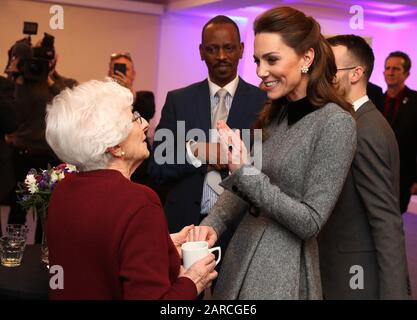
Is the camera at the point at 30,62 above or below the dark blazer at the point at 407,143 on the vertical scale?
above

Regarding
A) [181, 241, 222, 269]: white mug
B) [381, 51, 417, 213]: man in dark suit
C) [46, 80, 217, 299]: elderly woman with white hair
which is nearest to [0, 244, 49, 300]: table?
[46, 80, 217, 299]: elderly woman with white hair

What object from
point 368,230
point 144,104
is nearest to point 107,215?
point 368,230

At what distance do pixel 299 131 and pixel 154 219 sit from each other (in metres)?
0.55

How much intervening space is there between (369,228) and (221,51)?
118 cm

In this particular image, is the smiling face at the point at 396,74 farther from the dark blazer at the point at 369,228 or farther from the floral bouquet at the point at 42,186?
the floral bouquet at the point at 42,186

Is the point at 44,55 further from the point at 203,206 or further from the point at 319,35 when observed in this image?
the point at 319,35

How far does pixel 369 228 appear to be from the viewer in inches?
83.5

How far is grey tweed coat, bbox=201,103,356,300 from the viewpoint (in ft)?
5.41

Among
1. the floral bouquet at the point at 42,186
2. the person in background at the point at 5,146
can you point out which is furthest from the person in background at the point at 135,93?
the floral bouquet at the point at 42,186

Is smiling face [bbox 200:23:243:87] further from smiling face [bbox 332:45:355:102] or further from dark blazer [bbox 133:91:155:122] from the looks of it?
dark blazer [bbox 133:91:155:122]

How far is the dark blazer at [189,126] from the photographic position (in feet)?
9.05

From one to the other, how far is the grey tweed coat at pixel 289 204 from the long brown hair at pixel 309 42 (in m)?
0.05

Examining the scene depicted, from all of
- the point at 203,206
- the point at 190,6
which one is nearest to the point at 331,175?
the point at 203,206

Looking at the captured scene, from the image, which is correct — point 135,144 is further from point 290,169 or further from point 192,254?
point 290,169
